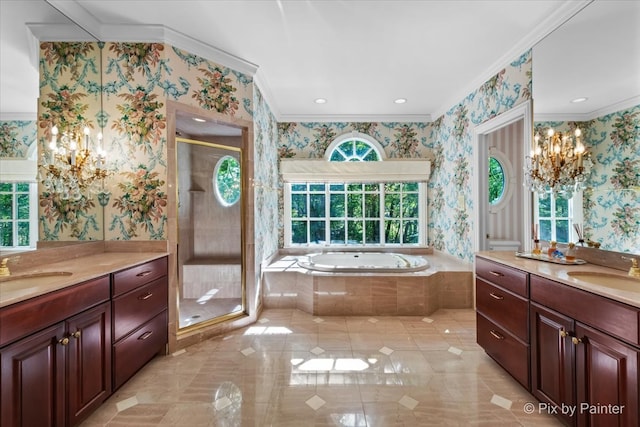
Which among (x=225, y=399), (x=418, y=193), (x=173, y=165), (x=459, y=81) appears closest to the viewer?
(x=225, y=399)

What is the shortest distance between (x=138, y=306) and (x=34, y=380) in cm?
70

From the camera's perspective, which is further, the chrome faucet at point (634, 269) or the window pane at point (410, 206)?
the window pane at point (410, 206)

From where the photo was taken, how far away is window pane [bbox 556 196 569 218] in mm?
1920

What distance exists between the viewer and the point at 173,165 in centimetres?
233

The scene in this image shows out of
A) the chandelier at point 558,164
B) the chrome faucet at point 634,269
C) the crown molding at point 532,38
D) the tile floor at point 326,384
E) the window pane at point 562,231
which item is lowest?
the tile floor at point 326,384

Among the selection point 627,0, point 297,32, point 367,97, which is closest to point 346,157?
point 367,97

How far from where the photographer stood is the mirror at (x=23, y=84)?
1644 millimetres

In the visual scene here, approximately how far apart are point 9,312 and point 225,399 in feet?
3.88

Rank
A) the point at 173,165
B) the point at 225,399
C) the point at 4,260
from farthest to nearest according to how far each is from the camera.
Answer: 1. the point at 173,165
2. the point at 225,399
3. the point at 4,260

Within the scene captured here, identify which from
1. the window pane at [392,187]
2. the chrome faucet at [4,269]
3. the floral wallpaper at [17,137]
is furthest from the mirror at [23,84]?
the window pane at [392,187]

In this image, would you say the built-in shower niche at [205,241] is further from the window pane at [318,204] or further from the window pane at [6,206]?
the window pane at [318,204]

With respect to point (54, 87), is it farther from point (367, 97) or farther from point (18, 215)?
point (367, 97)

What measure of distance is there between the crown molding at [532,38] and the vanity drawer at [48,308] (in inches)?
138

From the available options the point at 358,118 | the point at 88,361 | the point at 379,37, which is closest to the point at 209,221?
the point at 88,361
